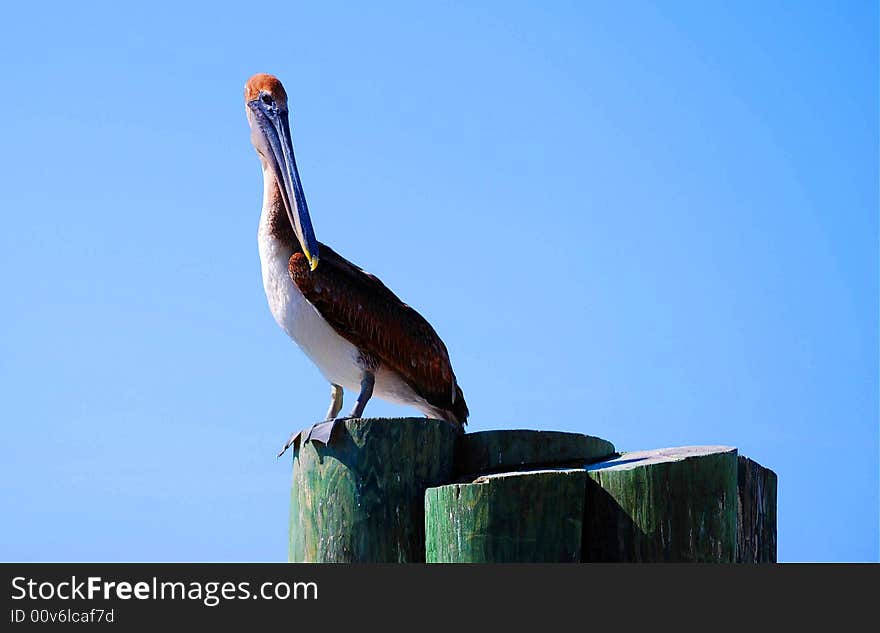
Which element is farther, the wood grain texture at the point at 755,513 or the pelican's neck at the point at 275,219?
the pelican's neck at the point at 275,219

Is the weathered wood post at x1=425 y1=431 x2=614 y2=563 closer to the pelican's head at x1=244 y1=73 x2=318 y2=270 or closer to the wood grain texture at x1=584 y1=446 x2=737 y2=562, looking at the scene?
the wood grain texture at x1=584 y1=446 x2=737 y2=562

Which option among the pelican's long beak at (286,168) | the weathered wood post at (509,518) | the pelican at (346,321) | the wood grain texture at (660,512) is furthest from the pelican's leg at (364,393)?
the wood grain texture at (660,512)

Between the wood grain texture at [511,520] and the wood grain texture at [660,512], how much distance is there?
17 cm

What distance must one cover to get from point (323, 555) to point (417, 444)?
80cm

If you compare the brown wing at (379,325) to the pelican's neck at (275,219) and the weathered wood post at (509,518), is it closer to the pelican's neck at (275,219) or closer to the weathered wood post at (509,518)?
the pelican's neck at (275,219)

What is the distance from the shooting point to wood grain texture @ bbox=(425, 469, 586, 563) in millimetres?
6523

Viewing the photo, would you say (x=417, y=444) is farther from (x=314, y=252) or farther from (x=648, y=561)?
(x=314, y=252)

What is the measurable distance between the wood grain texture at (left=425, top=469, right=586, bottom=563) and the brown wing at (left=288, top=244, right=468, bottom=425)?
8.72ft

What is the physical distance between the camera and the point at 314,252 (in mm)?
9016

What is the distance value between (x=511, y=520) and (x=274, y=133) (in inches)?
171

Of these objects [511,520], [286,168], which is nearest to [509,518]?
[511,520]

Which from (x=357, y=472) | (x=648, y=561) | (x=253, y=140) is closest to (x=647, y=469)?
(x=648, y=561)

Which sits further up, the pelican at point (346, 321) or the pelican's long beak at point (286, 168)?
the pelican's long beak at point (286, 168)

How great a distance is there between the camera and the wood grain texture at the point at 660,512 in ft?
21.9
